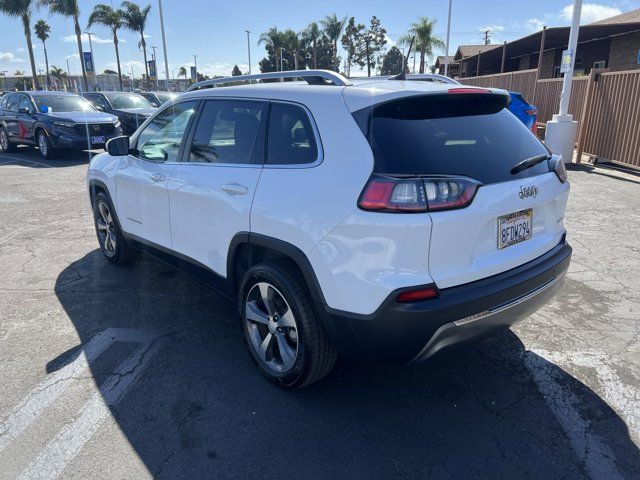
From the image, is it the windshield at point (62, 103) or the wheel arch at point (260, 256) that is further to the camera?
the windshield at point (62, 103)

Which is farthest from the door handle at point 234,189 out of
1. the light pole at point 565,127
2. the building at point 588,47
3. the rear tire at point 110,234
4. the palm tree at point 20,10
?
the palm tree at point 20,10

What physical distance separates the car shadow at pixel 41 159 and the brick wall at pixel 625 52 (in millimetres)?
20573

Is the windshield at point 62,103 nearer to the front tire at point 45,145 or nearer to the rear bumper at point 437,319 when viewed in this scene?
the front tire at point 45,145

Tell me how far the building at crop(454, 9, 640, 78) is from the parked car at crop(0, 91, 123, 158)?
13369 mm

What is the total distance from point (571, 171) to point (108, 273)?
9624 mm

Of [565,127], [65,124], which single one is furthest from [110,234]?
[565,127]

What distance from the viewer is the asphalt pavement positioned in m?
2.45

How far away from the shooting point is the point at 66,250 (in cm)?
576

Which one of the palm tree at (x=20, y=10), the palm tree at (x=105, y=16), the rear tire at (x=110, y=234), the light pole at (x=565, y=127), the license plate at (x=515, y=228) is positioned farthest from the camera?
the palm tree at (x=105, y=16)

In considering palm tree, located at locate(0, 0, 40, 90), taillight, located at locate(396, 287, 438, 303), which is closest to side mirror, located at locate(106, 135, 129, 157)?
taillight, located at locate(396, 287, 438, 303)

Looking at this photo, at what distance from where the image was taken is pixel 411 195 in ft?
7.52

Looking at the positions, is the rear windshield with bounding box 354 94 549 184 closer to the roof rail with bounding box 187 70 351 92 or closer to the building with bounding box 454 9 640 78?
the roof rail with bounding box 187 70 351 92

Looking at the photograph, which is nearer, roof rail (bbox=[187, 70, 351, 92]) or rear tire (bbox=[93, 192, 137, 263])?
roof rail (bbox=[187, 70, 351, 92])

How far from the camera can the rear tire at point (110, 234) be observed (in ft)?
16.2
